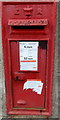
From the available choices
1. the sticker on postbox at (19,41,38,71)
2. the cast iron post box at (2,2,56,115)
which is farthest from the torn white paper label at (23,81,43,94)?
the sticker on postbox at (19,41,38,71)

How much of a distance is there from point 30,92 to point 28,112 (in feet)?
1.25

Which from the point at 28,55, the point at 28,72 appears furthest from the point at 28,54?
the point at 28,72

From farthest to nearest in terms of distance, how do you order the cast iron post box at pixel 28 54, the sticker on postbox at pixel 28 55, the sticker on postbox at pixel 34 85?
the sticker on postbox at pixel 34 85 < the sticker on postbox at pixel 28 55 < the cast iron post box at pixel 28 54

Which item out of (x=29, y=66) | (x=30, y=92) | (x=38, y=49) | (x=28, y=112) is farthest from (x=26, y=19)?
(x=28, y=112)

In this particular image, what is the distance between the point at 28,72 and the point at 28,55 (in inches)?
10.4

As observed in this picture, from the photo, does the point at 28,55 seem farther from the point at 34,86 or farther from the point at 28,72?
the point at 34,86

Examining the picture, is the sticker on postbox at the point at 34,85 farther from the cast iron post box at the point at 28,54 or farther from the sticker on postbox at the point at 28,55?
the sticker on postbox at the point at 28,55

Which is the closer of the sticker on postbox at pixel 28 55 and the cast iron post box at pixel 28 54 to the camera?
the cast iron post box at pixel 28 54

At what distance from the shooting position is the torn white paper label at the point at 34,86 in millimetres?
2899

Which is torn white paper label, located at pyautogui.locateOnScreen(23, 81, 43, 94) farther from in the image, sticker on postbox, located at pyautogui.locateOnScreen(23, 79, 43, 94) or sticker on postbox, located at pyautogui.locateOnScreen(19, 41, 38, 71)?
sticker on postbox, located at pyautogui.locateOnScreen(19, 41, 38, 71)

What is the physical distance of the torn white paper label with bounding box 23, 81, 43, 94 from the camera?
2899mm

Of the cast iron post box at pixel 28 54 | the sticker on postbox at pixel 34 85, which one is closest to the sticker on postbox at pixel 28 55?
the cast iron post box at pixel 28 54

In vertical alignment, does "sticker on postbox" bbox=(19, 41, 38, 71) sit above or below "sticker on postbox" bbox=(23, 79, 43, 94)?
above

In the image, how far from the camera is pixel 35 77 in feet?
9.37
